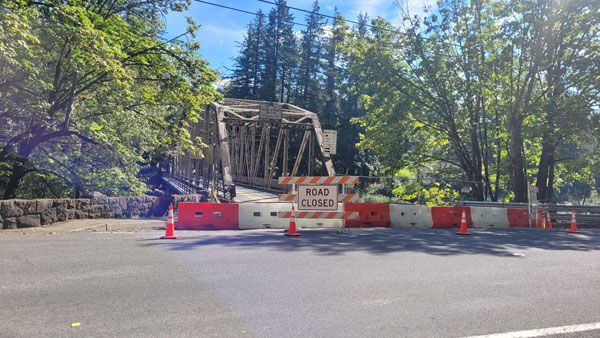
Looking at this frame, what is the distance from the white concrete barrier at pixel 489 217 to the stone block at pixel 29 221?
41.6ft

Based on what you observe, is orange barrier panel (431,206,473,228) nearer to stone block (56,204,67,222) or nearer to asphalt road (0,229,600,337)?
asphalt road (0,229,600,337)

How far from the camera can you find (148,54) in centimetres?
1468

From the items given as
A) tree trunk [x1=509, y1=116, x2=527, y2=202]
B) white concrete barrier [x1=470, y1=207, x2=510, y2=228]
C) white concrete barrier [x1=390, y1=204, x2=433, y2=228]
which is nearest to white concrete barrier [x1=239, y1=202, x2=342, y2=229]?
white concrete barrier [x1=390, y1=204, x2=433, y2=228]

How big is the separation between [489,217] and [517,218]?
165 cm

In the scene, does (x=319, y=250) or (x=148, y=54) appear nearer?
(x=319, y=250)

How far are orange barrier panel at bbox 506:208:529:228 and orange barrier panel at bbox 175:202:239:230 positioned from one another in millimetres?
9870

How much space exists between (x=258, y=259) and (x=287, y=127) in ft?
70.7

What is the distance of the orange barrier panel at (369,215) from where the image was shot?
42.5 ft

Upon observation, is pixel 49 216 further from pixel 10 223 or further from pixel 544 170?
pixel 544 170

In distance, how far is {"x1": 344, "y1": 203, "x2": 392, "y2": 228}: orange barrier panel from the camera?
42.5 ft

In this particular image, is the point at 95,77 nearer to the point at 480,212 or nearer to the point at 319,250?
the point at 319,250

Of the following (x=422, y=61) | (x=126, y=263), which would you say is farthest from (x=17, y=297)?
(x=422, y=61)

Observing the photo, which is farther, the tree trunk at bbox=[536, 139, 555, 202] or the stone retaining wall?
the tree trunk at bbox=[536, 139, 555, 202]

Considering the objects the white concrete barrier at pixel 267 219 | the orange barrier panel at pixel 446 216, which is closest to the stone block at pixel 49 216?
the white concrete barrier at pixel 267 219
